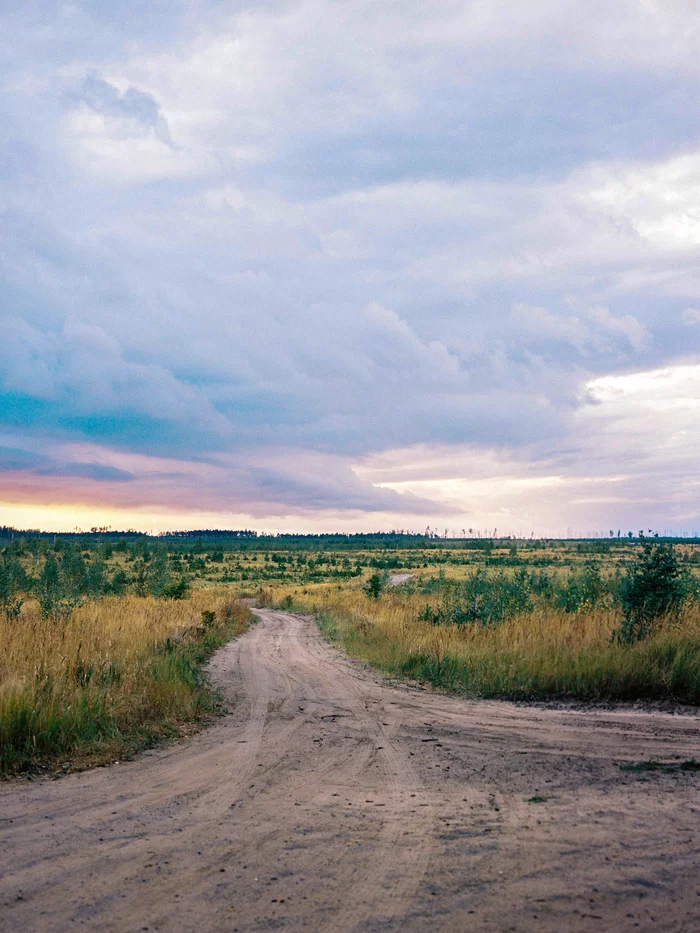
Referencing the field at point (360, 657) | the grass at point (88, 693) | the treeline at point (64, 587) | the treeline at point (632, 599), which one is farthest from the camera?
the treeline at point (64, 587)

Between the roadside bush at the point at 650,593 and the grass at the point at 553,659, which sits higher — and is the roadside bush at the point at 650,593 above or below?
above

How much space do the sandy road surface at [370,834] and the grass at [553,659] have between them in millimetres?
1722

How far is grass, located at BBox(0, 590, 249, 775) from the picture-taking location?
7.55 metres

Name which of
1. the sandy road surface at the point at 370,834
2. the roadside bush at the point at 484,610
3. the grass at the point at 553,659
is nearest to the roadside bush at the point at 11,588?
the grass at the point at 553,659

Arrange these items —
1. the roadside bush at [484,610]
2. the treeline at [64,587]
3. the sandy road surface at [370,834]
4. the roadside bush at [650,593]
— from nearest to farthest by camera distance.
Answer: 1. the sandy road surface at [370,834]
2. the roadside bush at [650,593]
3. the treeline at [64,587]
4. the roadside bush at [484,610]

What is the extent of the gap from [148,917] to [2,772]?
357cm

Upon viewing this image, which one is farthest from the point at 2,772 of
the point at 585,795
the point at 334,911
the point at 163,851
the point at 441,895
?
the point at 585,795

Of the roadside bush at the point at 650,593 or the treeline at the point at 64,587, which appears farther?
the treeline at the point at 64,587

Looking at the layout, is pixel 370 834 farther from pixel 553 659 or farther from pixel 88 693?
pixel 553 659

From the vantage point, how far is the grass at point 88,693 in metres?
7.55

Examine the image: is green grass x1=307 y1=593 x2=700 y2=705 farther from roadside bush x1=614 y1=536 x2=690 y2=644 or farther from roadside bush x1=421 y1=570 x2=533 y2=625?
roadside bush x1=421 y1=570 x2=533 y2=625

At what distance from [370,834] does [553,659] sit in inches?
289

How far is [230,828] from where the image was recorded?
5480 mm

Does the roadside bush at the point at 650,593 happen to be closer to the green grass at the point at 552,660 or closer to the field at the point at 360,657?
the field at the point at 360,657
